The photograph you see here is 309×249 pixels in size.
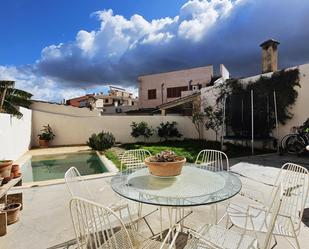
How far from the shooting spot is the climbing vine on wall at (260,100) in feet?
30.3

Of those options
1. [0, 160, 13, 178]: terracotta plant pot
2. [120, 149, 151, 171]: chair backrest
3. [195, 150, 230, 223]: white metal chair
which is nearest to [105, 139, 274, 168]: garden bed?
[120, 149, 151, 171]: chair backrest

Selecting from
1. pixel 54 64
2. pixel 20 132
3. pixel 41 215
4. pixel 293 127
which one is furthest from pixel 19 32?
pixel 54 64

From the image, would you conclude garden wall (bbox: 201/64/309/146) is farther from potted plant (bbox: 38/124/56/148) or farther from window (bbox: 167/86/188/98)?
window (bbox: 167/86/188/98)

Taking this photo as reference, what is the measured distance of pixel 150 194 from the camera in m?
2.15

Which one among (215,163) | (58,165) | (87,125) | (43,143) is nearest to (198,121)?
(87,125)

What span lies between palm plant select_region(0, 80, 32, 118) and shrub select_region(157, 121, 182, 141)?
7553 millimetres

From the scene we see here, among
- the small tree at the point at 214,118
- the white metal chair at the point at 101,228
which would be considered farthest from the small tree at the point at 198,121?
the white metal chair at the point at 101,228

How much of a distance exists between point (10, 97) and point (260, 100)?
1187cm

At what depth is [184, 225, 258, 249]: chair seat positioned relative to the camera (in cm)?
184

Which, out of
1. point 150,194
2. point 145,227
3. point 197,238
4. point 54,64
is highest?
point 54,64

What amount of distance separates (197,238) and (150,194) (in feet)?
1.92

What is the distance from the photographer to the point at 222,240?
1.94m

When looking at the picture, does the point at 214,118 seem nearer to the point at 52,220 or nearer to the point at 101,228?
the point at 52,220

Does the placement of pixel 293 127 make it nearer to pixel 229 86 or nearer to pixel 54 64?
pixel 229 86
